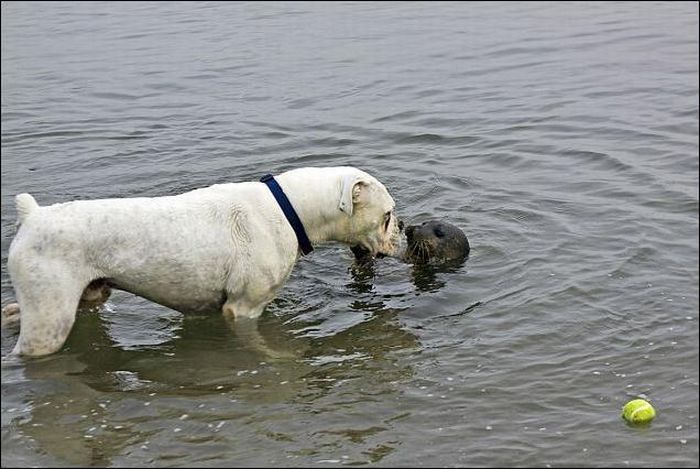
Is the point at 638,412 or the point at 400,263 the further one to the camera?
the point at 400,263

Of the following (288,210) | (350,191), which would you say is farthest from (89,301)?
(350,191)

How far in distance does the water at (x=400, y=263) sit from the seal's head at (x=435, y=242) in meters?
0.19

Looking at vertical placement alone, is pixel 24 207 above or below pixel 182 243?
above

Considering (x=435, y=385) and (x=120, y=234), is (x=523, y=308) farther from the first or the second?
(x=120, y=234)

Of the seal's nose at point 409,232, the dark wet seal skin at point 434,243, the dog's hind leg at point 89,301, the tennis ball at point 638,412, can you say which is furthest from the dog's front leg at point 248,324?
the tennis ball at point 638,412

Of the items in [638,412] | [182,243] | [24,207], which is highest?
[24,207]

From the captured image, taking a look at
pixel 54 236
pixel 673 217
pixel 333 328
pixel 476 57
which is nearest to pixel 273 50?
pixel 476 57

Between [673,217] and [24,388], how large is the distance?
7.60 meters

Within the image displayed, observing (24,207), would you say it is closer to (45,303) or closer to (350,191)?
(45,303)

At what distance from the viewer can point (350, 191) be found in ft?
30.1

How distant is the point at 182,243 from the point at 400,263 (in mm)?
3266

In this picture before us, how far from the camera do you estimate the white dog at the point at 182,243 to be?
8.06 m

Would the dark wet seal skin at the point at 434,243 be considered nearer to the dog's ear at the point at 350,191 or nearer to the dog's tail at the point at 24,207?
the dog's ear at the point at 350,191

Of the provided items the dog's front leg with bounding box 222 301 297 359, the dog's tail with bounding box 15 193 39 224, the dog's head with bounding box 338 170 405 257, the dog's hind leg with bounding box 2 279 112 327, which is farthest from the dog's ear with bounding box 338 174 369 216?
the dog's tail with bounding box 15 193 39 224
